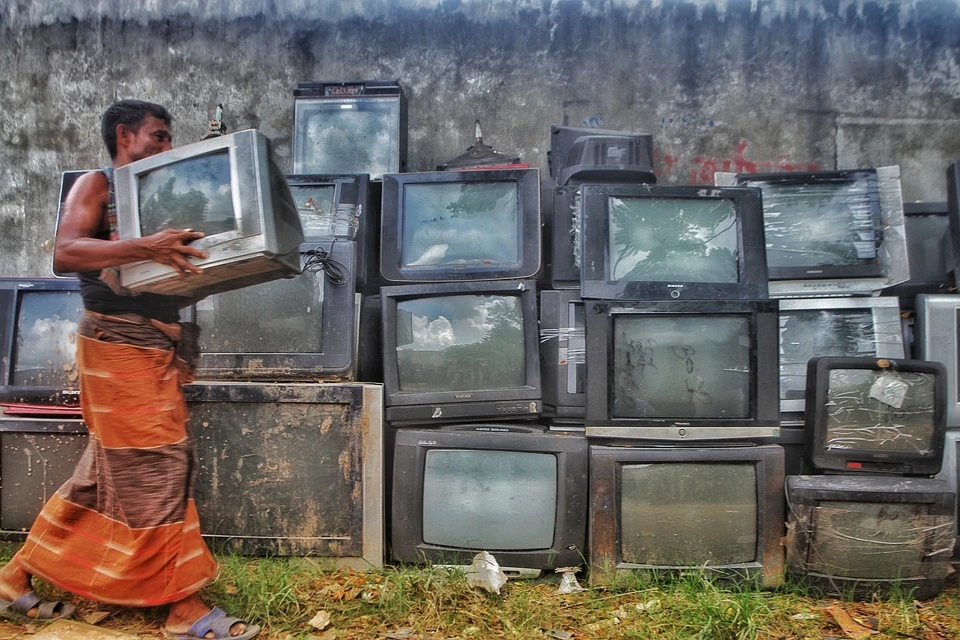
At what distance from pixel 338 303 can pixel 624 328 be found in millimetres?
966

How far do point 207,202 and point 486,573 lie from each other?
135 cm

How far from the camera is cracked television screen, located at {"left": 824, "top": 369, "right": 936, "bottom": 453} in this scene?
2162 mm

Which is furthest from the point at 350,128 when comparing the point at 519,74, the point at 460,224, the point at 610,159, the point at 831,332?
the point at 831,332

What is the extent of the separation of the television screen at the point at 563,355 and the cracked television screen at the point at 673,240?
0.24 m

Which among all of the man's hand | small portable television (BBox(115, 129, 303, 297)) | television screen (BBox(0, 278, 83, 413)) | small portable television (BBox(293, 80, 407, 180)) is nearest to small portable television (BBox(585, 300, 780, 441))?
small portable television (BBox(115, 129, 303, 297))

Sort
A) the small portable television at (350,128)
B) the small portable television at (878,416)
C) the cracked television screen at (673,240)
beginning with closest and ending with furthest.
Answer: the small portable television at (878,416) → the cracked television screen at (673,240) → the small portable television at (350,128)

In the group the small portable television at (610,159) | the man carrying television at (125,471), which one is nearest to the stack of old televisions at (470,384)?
the small portable television at (610,159)

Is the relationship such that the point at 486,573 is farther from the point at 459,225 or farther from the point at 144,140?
the point at 144,140

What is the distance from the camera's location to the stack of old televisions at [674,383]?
2131mm

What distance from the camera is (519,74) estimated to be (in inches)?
143

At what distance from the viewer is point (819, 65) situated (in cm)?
354

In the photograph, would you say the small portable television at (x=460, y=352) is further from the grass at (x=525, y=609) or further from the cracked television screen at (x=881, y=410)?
the cracked television screen at (x=881, y=410)

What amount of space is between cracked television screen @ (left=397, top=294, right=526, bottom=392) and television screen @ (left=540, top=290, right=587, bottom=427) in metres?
0.13

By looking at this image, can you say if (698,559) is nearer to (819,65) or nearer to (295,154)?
(295,154)
